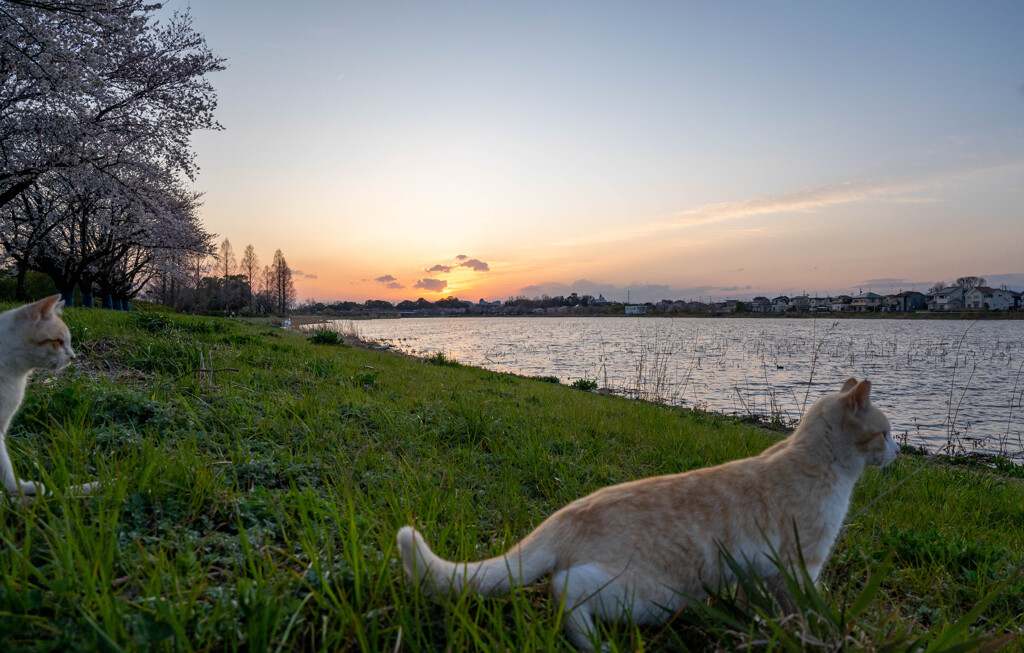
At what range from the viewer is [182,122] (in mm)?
17031

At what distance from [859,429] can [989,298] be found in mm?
106955

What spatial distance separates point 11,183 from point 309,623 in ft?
66.4

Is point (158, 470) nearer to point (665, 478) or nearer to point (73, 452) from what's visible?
point (73, 452)

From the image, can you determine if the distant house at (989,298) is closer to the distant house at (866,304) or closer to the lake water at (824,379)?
the distant house at (866,304)

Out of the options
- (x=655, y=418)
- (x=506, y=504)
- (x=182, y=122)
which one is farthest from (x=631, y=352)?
(x=506, y=504)

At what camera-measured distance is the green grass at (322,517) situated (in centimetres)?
161

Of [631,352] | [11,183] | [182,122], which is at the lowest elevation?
[631,352]

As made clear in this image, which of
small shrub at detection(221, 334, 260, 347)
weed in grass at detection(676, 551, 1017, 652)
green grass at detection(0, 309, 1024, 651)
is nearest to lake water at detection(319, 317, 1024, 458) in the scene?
green grass at detection(0, 309, 1024, 651)

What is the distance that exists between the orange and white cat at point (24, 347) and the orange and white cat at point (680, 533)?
259cm

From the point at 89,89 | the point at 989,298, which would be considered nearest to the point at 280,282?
the point at 89,89

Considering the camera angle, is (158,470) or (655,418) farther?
(655,418)

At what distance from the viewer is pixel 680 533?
6.49ft

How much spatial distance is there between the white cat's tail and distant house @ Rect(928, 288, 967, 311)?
10440 centimetres

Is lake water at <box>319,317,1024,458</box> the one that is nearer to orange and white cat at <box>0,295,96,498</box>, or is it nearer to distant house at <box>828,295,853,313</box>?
orange and white cat at <box>0,295,96,498</box>
